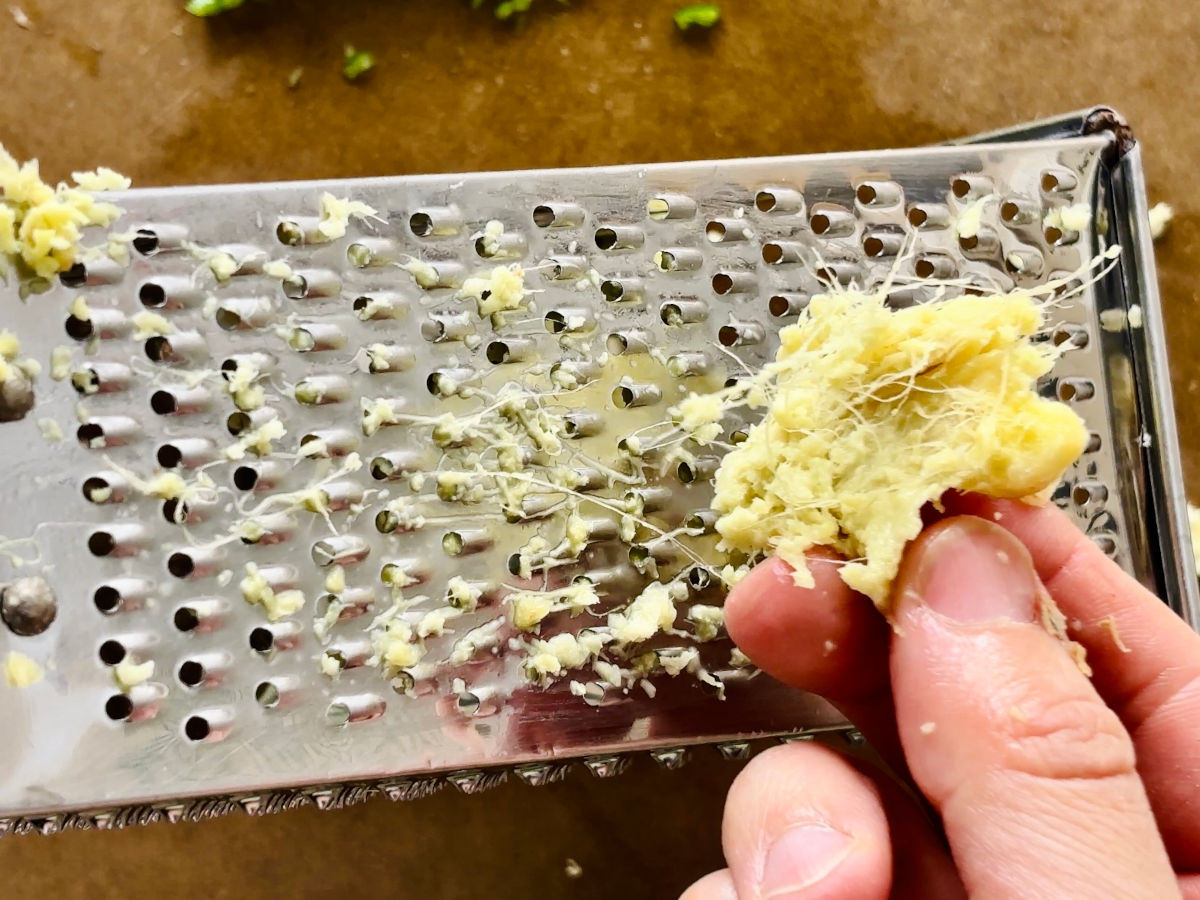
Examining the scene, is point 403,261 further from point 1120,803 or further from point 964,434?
point 1120,803

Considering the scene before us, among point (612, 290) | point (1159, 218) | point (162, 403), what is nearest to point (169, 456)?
point (162, 403)

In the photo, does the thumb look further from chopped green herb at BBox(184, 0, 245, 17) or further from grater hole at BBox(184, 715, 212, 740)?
chopped green herb at BBox(184, 0, 245, 17)

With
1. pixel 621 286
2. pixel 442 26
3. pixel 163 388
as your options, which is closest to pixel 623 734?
pixel 621 286

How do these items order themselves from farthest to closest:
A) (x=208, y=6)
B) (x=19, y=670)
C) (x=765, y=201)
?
1. (x=208, y=6)
2. (x=765, y=201)
3. (x=19, y=670)

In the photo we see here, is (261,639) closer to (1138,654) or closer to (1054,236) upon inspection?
(1138,654)

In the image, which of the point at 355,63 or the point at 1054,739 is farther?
the point at 355,63

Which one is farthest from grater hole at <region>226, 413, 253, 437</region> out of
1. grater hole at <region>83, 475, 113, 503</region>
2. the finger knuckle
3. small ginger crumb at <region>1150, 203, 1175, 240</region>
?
small ginger crumb at <region>1150, 203, 1175, 240</region>
